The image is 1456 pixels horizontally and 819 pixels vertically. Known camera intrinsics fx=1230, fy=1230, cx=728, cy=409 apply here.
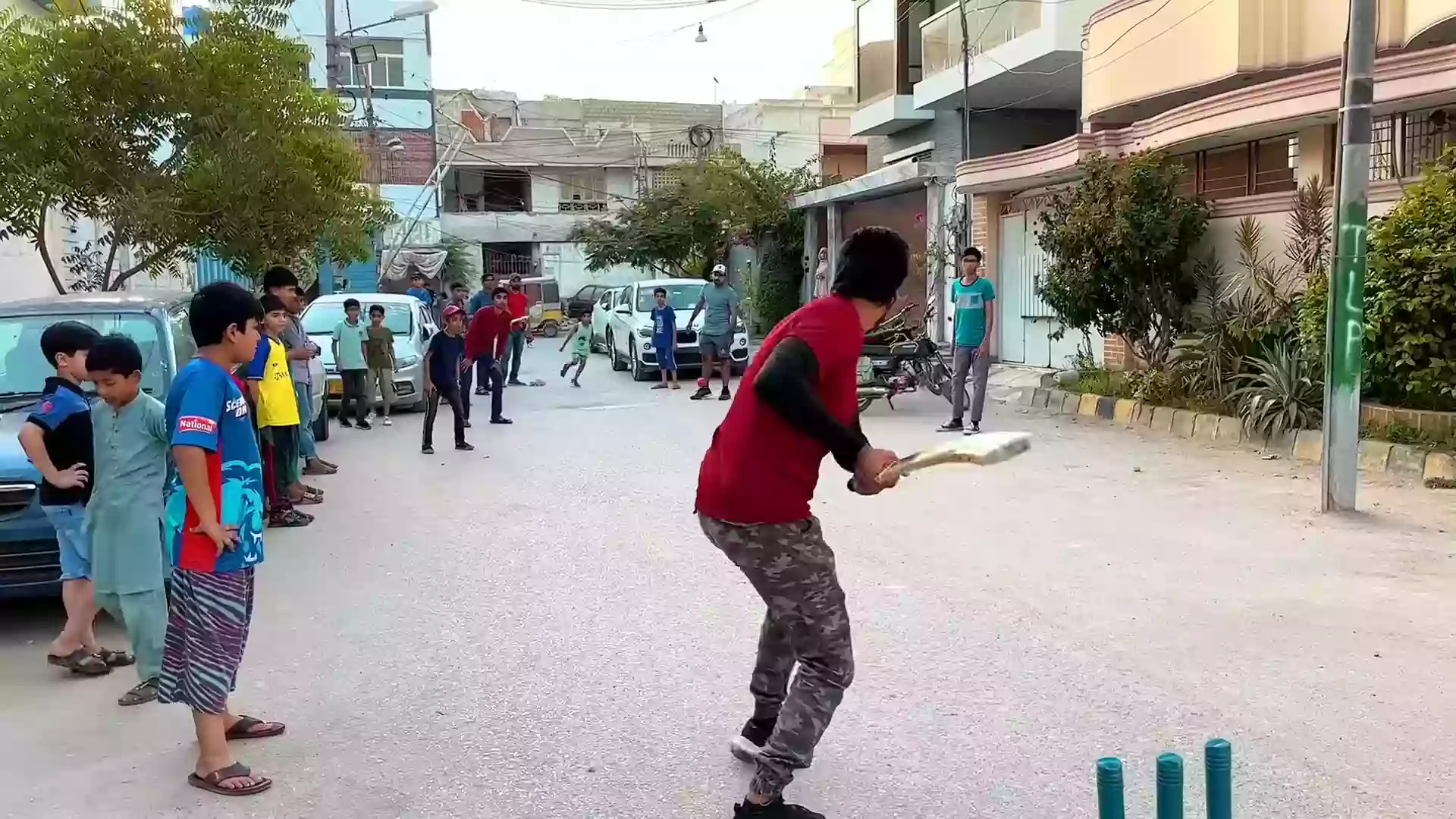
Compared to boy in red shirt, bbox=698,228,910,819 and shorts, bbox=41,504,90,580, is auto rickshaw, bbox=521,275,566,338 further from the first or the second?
boy in red shirt, bbox=698,228,910,819

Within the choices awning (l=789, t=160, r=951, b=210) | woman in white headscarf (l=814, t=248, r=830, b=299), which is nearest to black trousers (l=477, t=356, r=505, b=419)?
awning (l=789, t=160, r=951, b=210)

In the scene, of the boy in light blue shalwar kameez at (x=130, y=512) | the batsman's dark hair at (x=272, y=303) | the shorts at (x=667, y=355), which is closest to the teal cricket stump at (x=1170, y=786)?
the boy in light blue shalwar kameez at (x=130, y=512)

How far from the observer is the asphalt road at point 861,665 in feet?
13.1

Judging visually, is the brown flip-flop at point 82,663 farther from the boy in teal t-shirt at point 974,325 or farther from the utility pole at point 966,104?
the utility pole at point 966,104

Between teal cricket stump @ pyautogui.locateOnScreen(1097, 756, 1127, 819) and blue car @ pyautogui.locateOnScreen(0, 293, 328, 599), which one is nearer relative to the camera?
teal cricket stump @ pyautogui.locateOnScreen(1097, 756, 1127, 819)

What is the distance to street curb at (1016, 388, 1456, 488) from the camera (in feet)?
29.3

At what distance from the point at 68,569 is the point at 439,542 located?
2753 mm

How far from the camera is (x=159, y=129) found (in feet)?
34.2

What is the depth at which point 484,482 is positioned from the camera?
1018 centimetres

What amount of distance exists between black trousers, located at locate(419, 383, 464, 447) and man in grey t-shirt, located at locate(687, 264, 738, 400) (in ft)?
16.1

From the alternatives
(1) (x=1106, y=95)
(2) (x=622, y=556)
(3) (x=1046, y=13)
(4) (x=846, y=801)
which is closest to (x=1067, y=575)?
(2) (x=622, y=556)

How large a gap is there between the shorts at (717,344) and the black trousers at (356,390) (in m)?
4.42

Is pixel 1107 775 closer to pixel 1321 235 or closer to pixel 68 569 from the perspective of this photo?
pixel 68 569

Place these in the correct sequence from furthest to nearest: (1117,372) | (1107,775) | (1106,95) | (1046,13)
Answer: (1046,13) < (1106,95) < (1117,372) < (1107,775)
